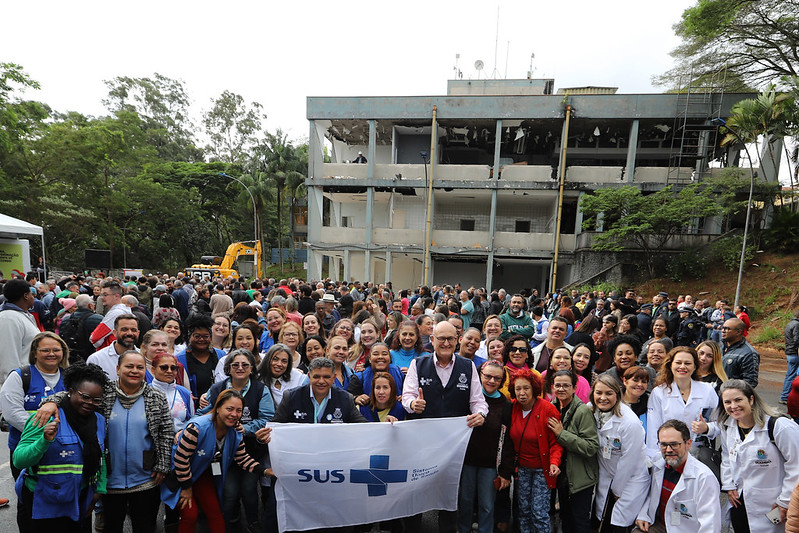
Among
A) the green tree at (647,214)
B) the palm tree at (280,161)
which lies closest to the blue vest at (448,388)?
the green tree at (647,214)

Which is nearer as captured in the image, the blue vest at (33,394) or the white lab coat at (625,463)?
the blue vest at (33,394)

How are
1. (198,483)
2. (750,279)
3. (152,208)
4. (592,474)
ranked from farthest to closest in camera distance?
(152,208)
(750,279)
(592,474)
(198,483)

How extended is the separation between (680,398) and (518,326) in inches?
130

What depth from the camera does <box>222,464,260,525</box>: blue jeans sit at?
3.34 m

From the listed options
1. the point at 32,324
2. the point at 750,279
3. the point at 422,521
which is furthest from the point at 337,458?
the point at 750,279

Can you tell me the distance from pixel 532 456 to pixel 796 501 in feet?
5.62

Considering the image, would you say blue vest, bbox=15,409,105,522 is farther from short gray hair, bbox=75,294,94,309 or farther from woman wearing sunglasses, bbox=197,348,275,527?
short gray hair, bbox=75,294,94,309

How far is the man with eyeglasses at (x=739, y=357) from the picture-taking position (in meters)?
4.70

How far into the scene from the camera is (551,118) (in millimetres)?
19172

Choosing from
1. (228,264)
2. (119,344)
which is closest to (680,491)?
(119,344)

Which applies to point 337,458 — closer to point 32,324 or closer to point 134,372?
point 134,372

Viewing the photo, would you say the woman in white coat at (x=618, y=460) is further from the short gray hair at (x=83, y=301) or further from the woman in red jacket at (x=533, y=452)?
the short gray hair at (x=83, y=301)

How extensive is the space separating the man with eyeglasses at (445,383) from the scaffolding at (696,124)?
19742 millimetres

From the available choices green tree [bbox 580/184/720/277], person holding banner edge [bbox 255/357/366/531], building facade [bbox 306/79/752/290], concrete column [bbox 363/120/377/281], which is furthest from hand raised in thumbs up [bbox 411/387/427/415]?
concrete column [bbox 363/120/377/281]
